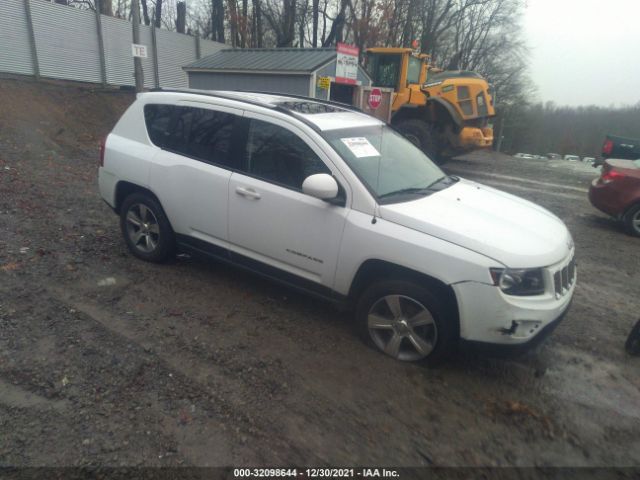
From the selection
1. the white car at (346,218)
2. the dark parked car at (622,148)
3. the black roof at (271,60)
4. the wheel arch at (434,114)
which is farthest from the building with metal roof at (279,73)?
the white car at (346,218)

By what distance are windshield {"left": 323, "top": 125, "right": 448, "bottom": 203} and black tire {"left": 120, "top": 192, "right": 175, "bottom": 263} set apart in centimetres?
202

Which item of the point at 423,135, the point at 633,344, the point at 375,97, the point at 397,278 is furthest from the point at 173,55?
the point at 633,344

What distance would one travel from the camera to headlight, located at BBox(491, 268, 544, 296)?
2857mm

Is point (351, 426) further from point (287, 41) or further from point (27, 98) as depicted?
point (287, 41)

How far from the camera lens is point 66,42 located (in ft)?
49.7

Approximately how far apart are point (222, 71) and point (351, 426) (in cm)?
1475

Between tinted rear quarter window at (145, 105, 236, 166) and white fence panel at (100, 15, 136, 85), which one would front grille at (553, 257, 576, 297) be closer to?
tinted rear quarter window at (145, 105, 236, 166)

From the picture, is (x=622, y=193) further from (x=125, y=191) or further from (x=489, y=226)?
(x=125, y=191)

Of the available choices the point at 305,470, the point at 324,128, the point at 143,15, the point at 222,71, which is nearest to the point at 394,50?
the point at 222,71

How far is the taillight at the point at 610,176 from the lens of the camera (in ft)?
23.9

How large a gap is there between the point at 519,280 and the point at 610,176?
5.86 meters

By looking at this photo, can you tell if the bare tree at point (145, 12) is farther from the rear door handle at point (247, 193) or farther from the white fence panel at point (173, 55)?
the rear door handle at point (247, 193)

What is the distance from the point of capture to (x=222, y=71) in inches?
599

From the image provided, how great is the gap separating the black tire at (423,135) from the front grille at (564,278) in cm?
917
